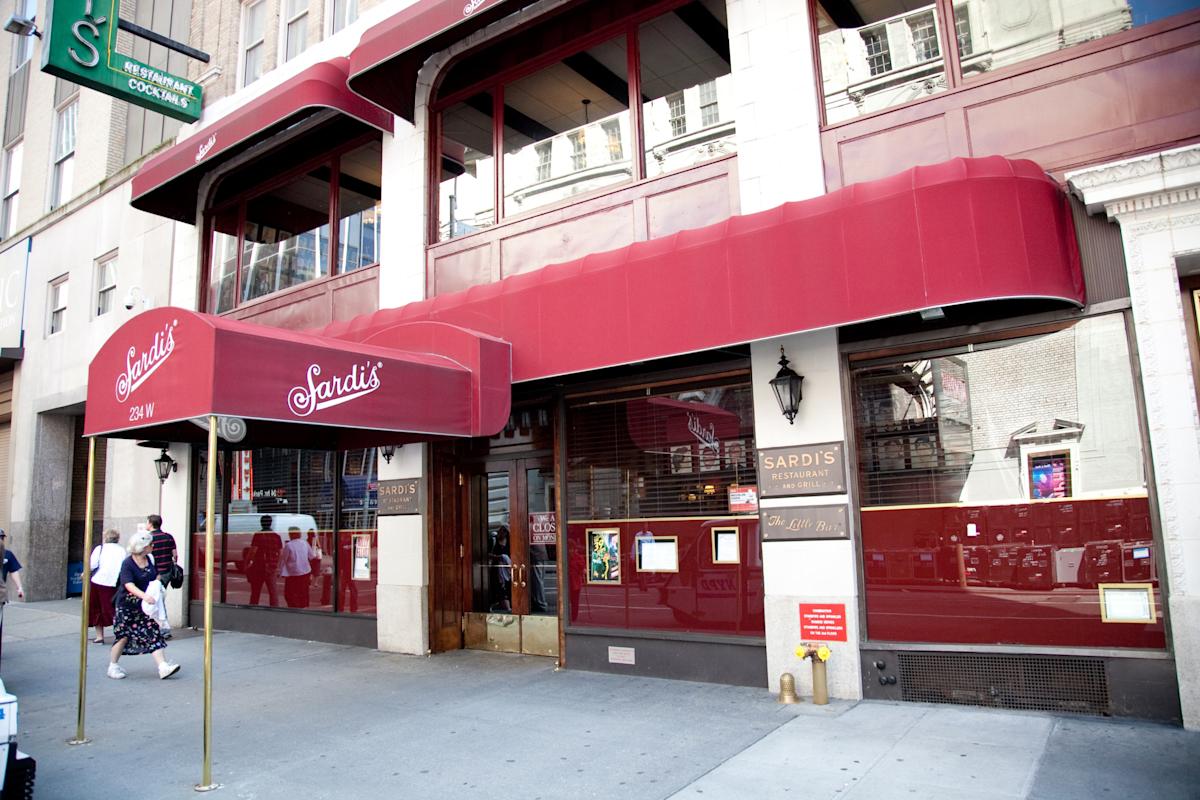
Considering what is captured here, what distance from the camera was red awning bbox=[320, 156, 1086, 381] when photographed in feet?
19.9

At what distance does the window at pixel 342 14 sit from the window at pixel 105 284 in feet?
25.1

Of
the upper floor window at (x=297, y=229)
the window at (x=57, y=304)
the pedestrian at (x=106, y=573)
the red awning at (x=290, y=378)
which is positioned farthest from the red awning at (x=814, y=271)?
the window at (x=57, y=304)

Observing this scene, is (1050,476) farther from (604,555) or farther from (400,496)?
(400,496)

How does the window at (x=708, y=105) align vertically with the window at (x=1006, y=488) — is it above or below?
above

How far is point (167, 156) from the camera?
1317 centimetres

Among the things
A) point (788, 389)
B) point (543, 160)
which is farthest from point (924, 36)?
point (543, 160)

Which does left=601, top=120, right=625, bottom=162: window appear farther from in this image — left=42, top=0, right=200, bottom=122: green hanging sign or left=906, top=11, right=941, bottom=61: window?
left=42, top=0, right=200, bottom=122: green hanging sign

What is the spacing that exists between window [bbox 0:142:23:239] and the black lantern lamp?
2221 cm

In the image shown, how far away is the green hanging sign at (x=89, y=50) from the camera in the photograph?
1115 centimetres

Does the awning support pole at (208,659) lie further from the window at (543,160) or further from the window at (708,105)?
the window at (708,105)

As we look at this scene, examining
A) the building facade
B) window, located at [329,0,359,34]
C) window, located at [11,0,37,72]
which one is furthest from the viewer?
window, located at [11,0,37,72]

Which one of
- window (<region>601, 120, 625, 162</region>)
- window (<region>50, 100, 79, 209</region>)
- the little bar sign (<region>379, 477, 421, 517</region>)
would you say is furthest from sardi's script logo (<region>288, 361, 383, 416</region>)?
window (<region>50, 100, 79, 209</region>)

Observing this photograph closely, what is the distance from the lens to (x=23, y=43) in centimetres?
2147

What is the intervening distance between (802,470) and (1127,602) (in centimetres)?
271
